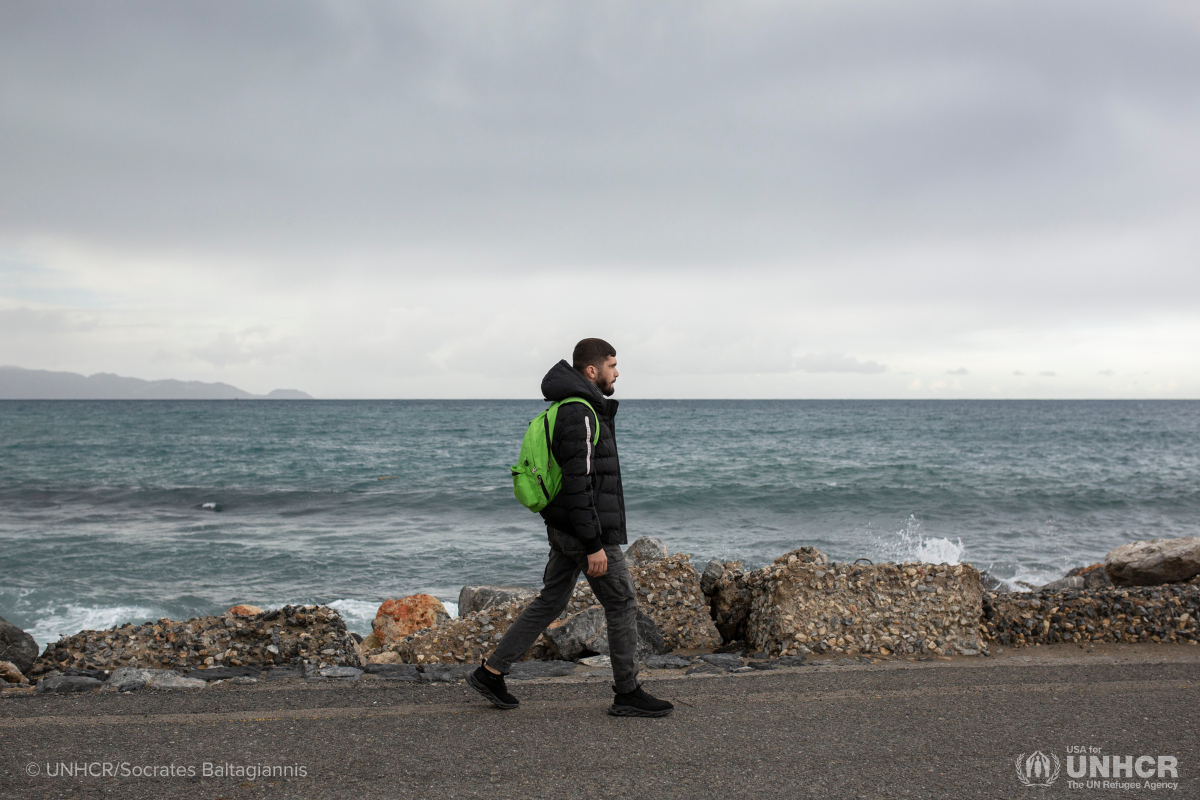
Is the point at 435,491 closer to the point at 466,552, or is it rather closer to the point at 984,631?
the point at 466,552

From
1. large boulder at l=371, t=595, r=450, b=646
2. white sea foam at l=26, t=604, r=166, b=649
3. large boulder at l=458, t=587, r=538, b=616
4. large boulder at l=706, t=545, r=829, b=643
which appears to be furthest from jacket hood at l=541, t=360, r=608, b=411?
white sea foam at l=26, t=604, r=166, b=649

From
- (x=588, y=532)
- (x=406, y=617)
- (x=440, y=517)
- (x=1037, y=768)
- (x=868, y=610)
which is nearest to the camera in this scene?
(x=1037, y=768)

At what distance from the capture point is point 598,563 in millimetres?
3811

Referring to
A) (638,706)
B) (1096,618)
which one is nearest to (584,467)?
(638,706)

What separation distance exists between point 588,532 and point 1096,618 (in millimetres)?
4206

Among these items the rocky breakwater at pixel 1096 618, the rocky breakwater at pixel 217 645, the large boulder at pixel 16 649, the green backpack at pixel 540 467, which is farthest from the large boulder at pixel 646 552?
the large boulder at pixel 16 649

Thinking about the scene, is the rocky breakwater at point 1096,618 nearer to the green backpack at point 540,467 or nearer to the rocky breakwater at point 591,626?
the rocky breakwater at point 591,626

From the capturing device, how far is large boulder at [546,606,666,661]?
529cm

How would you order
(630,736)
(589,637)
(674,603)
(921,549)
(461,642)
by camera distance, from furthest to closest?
(921,549)
(674,603)
(461,642)
(589,637)
(630,736)

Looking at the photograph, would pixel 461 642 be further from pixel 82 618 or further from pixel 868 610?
pixel 82 618

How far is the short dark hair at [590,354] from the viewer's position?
4.08 m

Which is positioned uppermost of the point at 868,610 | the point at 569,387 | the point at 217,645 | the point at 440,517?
the point at 569,387

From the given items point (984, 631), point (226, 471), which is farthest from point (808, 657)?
point (226, 471)

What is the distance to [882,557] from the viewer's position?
44.0 ft
